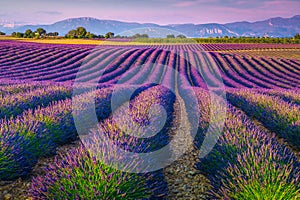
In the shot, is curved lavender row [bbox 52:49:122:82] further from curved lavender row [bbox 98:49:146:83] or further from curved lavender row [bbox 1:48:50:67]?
curved lavender row [bbox 1:48:50:67]

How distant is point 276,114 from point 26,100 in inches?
224

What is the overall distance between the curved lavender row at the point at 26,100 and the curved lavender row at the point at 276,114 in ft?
16.0

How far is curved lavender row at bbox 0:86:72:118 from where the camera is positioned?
543 centimetres

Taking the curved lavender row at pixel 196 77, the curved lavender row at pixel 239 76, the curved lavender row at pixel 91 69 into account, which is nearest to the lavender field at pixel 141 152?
the curved lavender row at pixel 196 77

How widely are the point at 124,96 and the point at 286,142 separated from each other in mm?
4651

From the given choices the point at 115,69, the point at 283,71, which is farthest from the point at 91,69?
the point at 283,71

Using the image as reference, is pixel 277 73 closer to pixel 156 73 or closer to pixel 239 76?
pixel 239 76

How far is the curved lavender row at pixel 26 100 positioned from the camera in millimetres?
5434

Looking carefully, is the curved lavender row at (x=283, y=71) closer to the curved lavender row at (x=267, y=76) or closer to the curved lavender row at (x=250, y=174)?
the curved lavender row at (x=267, y=76)

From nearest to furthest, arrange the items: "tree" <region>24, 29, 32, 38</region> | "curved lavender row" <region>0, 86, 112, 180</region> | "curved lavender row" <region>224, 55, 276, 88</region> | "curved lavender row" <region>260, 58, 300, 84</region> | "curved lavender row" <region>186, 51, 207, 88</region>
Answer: "curved lavender row" <region>0, 86, 112, 180</region> < "curved lavender row" <region>186, 51, 207, 88</region> < "curved lavender row" <region>224, 55, 276, 88</region> < "curved lavender row" <region>260, 58, 300, 84</region> < "tree" <region>24, 29, 32, 38</region>

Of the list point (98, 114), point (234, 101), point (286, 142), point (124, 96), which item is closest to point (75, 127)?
point (98, 114)

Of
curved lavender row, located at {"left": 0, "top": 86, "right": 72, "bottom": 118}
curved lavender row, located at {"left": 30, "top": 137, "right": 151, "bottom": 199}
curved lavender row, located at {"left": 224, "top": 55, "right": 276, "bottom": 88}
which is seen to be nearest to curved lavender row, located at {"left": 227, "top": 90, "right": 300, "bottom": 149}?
curved lavender row, located at {"left": 30, "top": 137, "right": 151, "bottom": 199}

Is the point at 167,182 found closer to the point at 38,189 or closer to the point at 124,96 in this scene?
the point at 38,189

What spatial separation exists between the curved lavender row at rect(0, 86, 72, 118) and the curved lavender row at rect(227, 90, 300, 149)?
489 cm
